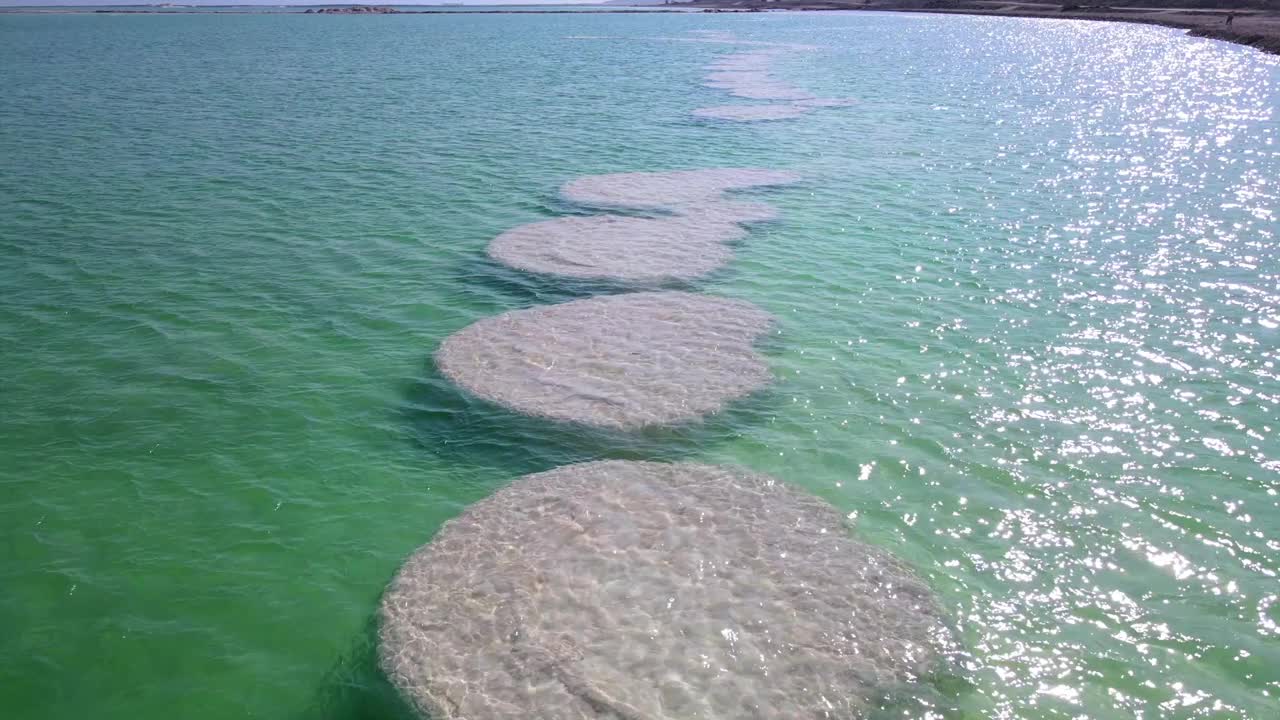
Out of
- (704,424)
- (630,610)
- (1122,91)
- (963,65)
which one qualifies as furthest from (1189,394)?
(963,65)

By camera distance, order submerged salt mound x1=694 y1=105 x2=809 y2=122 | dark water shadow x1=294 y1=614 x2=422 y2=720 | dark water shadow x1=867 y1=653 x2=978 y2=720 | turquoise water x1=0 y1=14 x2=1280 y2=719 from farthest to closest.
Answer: submerged salt mound x1=694 y1=105 x2=809 y2=122
turquoise water x1=0 y1=14 x2=1280 y2=719
dark water shadow x1=294 y1=614 x2=422 y2=720
dark water shadow x1=867 y1=653 x2=978 y2=720

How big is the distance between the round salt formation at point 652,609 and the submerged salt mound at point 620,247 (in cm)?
725

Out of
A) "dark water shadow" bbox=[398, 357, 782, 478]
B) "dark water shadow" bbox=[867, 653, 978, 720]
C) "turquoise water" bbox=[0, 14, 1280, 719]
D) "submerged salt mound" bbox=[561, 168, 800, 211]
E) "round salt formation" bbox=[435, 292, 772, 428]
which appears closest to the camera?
"dark water shadow" bbox=[867, 653, 978, 720]

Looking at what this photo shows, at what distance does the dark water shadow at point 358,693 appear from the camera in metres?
7.00

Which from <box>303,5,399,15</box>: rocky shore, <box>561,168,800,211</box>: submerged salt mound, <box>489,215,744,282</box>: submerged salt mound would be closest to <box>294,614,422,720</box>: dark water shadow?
<box>489,215,744,282</box>: submerged salt mound

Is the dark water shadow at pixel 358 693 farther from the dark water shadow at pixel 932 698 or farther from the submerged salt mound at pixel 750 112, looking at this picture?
the submerged salt mound at pixel 750 112

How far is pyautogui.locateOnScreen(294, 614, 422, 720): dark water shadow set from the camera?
7.00m

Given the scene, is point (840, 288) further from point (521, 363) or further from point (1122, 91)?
point (1122, 91)

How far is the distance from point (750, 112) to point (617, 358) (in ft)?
83.7

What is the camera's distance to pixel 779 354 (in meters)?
13.2

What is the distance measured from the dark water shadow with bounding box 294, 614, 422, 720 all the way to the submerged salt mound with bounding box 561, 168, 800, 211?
14.8 m

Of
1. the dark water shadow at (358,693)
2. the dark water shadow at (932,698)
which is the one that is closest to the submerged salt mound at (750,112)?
the dark water shadow at (932,698)

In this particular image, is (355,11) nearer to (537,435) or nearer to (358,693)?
(537,435)

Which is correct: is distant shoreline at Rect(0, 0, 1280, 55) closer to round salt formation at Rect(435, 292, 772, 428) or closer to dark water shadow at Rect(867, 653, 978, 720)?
round salt formation at Rect(435, 292, 772, 428)
